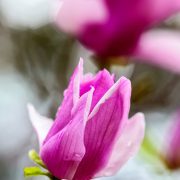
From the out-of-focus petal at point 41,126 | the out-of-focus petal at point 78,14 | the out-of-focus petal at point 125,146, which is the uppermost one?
the out-of-focus petal at point 78,14

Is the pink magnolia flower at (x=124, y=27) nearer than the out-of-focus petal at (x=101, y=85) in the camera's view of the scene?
No

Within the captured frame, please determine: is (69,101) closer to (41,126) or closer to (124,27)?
(41,126)

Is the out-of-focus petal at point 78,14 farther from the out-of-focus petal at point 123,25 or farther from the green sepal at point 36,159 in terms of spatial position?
the green sepal at point 36,159

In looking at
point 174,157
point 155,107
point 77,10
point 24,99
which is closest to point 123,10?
point 77,10

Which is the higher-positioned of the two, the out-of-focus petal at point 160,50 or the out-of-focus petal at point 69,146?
the out-of-focus petal at point 160,50

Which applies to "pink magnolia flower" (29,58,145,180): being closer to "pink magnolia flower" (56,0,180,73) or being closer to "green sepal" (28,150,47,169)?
"green sepal" (28,150,47,169)

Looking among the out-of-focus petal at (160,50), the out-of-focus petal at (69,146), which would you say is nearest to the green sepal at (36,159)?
the out-of-focus petal at (69,146)

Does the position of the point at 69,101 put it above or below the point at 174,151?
above

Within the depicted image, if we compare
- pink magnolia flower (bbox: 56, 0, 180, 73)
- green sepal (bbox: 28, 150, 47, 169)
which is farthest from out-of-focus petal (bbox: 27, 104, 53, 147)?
pink magnolia flower (bbox: 56, 0, 180, 73)

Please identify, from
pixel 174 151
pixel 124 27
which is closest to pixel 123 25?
pixel 124 27
